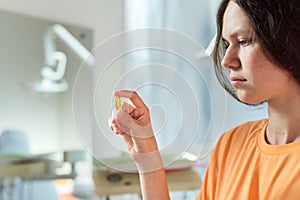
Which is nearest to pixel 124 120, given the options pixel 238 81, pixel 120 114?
pixel 120 114

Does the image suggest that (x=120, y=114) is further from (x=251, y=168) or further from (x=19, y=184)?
(x=19, y=184)

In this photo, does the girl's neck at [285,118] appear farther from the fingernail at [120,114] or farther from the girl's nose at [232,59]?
the fingernail at [120,114]

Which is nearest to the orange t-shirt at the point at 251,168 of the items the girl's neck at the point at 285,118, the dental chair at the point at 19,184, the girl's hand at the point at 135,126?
the girl's neck at the point at 285,118

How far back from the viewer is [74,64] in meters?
1.75

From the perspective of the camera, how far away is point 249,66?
0.54 m

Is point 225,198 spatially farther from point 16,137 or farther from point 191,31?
point 16,137

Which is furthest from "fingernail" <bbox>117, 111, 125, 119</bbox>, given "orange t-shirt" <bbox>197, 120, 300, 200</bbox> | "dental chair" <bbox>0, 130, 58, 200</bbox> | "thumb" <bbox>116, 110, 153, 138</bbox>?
"dental chair" <bbox>0, 130, 58, 200</bbox>

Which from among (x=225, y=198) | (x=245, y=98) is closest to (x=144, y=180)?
(x=225, y=198)

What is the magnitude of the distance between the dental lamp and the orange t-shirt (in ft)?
3.66

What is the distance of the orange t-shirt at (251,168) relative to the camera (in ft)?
1.82

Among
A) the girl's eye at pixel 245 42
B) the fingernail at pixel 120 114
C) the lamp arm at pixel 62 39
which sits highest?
the lamp arm at pixel 62 39

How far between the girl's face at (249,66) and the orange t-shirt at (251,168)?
93 millimetres

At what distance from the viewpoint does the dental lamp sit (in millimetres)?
1708

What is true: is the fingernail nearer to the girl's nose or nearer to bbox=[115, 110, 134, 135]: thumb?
bbox=[115, 110, 134, 135]: thumb
